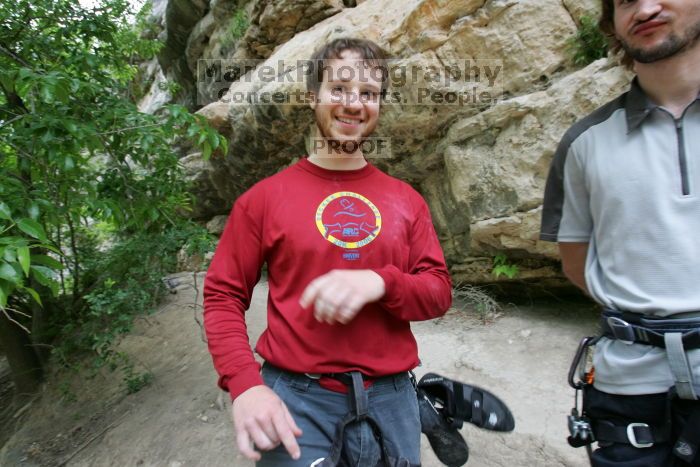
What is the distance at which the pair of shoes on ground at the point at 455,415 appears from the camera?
162cm

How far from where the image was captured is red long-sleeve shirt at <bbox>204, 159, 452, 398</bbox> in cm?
133

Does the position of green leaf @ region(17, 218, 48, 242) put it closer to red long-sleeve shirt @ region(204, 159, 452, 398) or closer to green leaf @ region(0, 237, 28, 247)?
green leaf @ region(0, 237, 28, 247)

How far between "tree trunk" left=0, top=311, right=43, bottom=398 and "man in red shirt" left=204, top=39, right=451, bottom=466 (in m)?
4.97

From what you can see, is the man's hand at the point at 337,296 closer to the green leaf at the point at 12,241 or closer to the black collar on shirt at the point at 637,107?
the black collar on shirt at the point at 637,107

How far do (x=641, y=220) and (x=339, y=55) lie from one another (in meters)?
1.19

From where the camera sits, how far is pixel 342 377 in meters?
1.35

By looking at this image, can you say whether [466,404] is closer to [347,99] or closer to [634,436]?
[634,436]

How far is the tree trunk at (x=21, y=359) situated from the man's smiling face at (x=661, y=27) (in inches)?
244

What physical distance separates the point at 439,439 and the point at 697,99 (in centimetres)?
149

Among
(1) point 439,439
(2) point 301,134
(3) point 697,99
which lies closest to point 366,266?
(1) point 439,439

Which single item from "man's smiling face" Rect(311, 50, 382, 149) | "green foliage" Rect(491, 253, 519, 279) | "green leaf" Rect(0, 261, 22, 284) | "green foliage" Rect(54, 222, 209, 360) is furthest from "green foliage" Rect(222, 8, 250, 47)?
"green leaf" Rect(0, 261, 22, 284)

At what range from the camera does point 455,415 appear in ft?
5.43

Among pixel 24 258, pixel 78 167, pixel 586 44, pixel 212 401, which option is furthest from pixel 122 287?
pixel 586 44

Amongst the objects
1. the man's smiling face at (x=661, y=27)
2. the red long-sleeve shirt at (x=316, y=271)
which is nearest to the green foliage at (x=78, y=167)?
the red long-sleeve shirt at (x=316, y=271)
